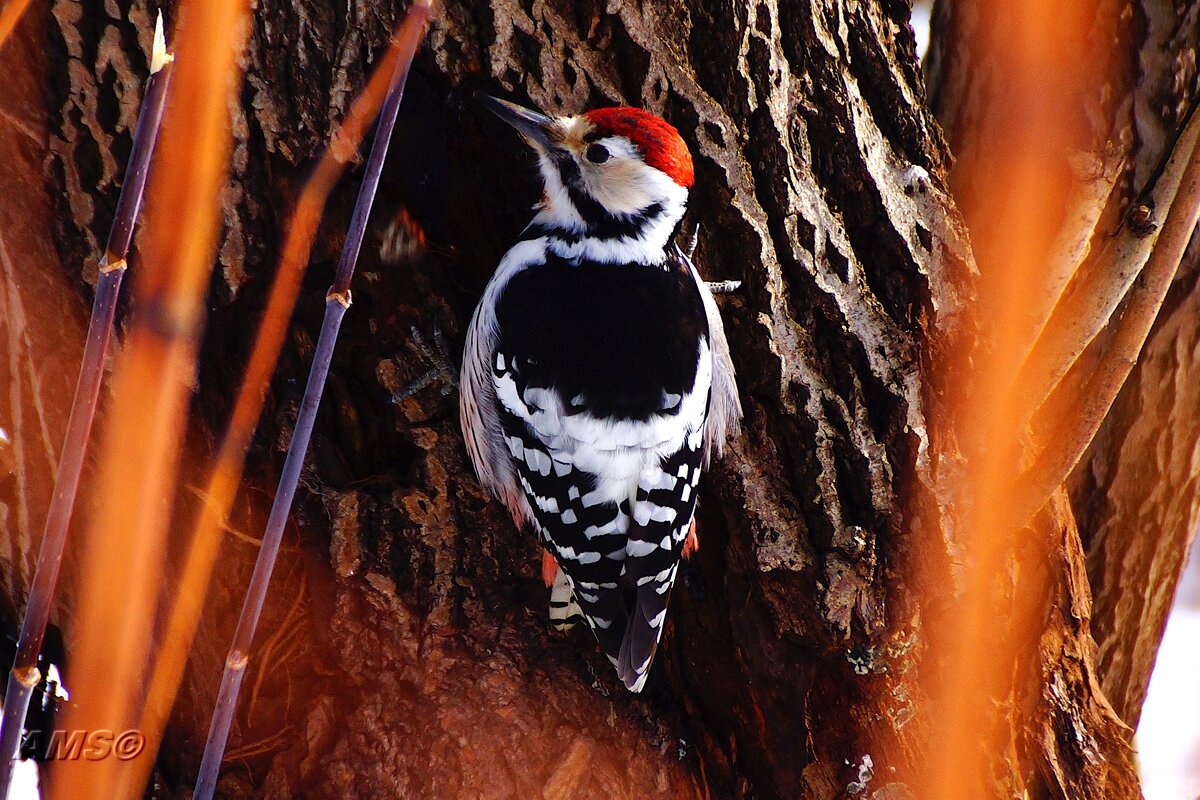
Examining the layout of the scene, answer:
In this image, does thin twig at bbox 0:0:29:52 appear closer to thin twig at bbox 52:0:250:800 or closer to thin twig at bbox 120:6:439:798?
thin twig at bbox 52:0:250:800

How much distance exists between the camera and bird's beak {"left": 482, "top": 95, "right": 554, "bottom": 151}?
2053 millimetres

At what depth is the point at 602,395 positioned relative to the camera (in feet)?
7.54

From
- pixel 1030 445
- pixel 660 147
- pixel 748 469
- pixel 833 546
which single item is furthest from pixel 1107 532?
pixel 660 147

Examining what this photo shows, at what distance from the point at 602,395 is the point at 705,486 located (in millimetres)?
338

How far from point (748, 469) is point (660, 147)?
77cm

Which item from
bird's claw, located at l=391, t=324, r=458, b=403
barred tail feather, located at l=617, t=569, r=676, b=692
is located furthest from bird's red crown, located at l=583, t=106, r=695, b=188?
barred tail feather, located at l=617, t=569, r=676, b=692

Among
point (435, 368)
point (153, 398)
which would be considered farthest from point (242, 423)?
point (435, 368)

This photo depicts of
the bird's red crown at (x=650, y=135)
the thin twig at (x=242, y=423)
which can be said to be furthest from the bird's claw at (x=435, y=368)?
the bird's red crown at (x=650, y=135)

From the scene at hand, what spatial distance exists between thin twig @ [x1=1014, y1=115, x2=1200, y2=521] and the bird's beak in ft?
4.61

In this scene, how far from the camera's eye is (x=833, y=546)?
2.20 meters

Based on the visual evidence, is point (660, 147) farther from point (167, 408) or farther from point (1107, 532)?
point (1107, 532)

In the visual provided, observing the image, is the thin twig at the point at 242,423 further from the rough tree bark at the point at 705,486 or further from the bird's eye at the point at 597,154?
the bird's eye at the point at 597,154

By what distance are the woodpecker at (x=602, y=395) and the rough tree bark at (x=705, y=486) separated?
0.08m

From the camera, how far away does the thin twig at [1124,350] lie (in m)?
2.30
